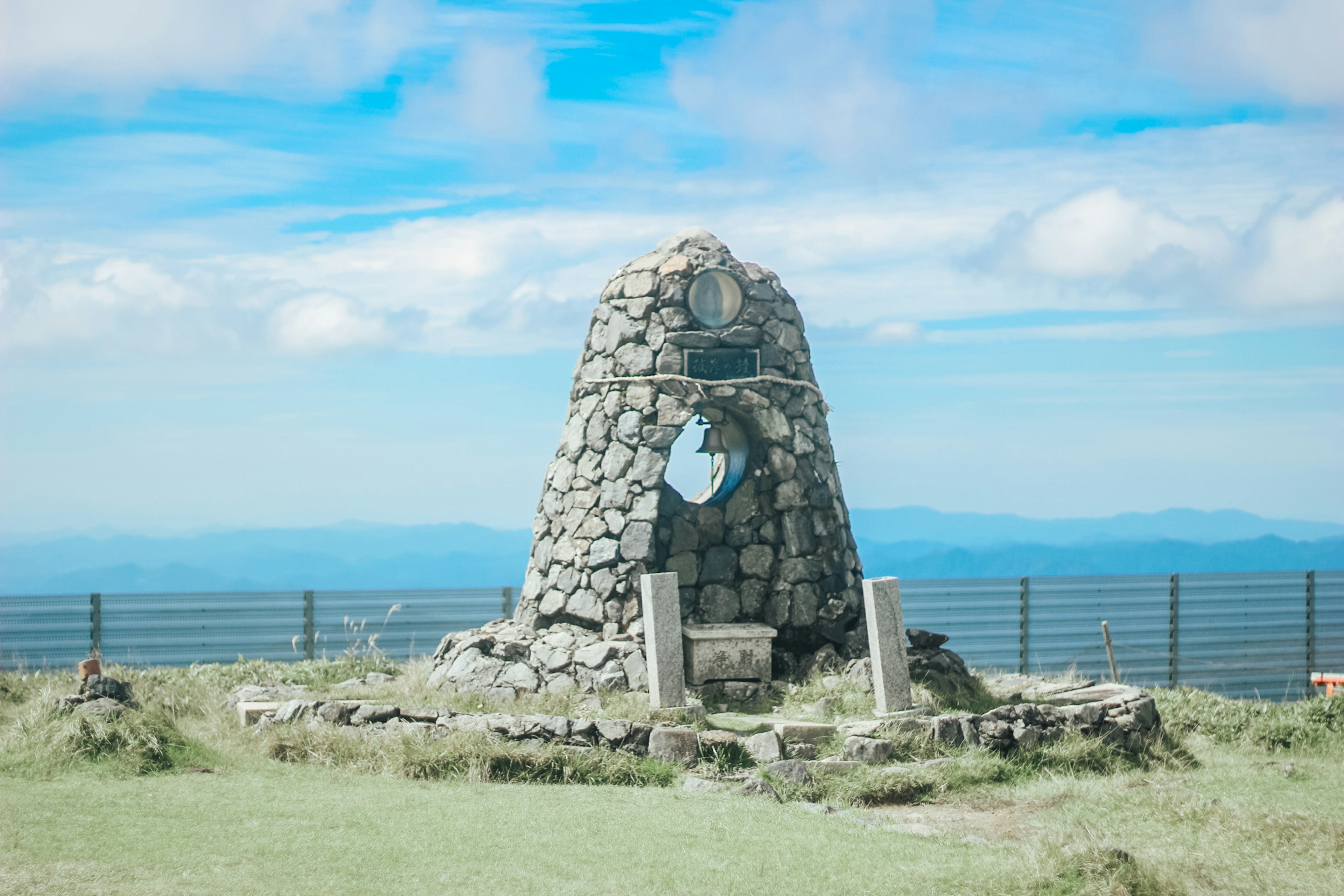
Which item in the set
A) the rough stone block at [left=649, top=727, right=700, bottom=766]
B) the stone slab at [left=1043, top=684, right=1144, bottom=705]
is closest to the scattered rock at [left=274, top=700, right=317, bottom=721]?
the rough stone block at [left=649, top=727, right=700, bottom=766]

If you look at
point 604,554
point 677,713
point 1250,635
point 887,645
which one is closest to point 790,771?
point 677,713

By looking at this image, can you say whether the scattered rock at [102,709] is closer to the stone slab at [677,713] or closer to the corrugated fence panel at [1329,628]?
the stone slab at [677,713]

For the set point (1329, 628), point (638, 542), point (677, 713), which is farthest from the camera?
point (1329, 628)

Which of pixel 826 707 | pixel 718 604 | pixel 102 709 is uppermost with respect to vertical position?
pixel 718 604

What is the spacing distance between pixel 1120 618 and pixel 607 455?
14.5 m

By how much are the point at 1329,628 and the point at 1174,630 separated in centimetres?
550

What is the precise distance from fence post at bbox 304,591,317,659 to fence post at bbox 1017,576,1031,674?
11.2m

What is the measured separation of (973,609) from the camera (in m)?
21.4

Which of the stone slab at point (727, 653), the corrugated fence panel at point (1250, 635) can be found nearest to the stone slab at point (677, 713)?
the stone slab at point (727, 653)

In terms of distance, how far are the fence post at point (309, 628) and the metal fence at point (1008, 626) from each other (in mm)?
19

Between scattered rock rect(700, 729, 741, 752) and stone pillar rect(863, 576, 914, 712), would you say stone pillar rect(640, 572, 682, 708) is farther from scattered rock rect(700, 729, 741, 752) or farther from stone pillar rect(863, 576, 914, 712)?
stone pillar rect(863, 576, 914, 712)

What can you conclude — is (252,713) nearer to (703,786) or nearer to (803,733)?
(703,786)

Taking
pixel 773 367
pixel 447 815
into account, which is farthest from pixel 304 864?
pixel 773 367

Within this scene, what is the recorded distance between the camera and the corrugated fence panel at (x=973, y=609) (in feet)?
67.9
